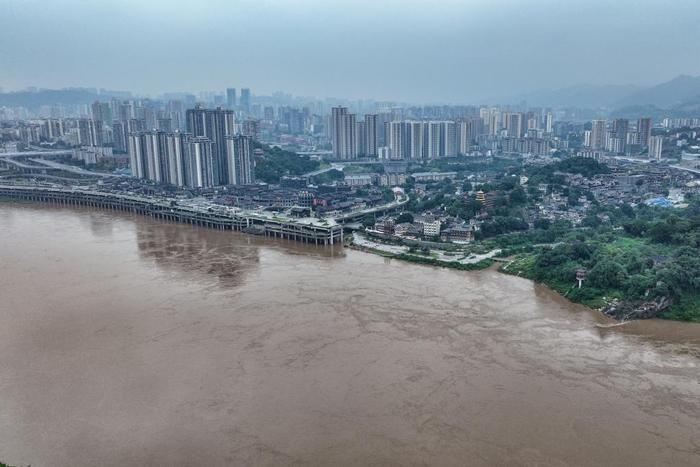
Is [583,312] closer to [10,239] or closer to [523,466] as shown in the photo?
[523,466]

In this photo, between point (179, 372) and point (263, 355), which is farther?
point (263, 355)

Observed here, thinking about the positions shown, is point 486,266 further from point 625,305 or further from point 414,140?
point 414,140

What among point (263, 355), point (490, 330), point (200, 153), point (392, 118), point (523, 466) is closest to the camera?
point (523, 466)

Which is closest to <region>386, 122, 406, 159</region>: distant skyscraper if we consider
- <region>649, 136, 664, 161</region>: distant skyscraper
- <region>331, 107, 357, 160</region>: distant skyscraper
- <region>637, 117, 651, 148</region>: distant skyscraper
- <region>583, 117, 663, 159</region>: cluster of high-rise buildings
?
<region>331, 107, 357, 160</region>: distant skyscraper

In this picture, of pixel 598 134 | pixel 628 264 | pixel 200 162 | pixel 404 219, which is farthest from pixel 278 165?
pixel 628 264

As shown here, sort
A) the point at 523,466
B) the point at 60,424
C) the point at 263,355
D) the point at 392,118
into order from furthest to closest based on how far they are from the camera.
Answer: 1. the point at 392,118
2. the point at 263,355
3. the point at 60,424
4. the point at 523,466

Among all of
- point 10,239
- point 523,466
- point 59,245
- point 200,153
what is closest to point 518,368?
point 523,466

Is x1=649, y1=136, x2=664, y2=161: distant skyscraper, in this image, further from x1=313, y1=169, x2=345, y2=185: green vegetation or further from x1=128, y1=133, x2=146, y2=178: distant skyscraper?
x1=128, y1=133, x2=146, y2=178: distant skyscraper
